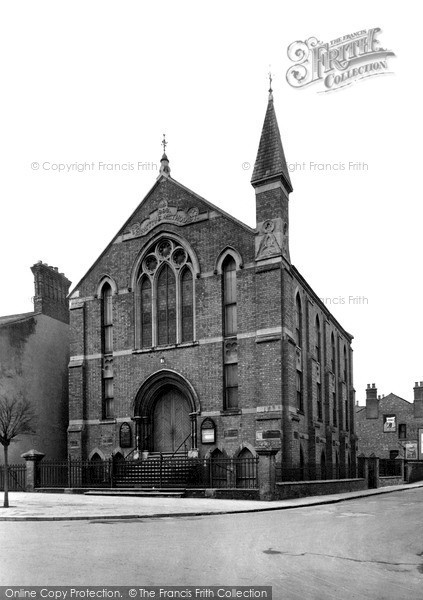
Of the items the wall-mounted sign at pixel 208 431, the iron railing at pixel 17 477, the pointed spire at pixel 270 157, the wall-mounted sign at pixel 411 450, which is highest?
the pointed spire at pixel 270 157

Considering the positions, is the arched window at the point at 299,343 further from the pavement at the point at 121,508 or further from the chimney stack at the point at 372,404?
the chimney stack at the point at 372,404

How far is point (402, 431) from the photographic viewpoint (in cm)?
6172

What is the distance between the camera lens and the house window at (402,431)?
61.5m

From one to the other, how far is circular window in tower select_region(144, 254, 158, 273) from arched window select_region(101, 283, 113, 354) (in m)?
2.13

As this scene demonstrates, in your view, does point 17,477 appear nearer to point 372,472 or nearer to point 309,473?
point 309,473

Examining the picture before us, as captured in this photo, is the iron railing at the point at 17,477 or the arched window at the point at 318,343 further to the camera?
the arched window at the point at 318,343

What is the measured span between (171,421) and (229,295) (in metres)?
5.92

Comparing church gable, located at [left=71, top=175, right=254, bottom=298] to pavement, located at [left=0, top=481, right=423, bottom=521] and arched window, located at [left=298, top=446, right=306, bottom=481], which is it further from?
pavement, located at [left=0, top=481, right=423, bottom=521]

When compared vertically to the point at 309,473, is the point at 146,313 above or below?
above

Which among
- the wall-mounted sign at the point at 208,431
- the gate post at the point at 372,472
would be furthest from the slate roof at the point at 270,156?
the gate post at the point at 372,472

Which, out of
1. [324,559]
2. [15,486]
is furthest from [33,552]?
[15,486]

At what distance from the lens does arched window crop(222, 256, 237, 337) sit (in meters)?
28.3

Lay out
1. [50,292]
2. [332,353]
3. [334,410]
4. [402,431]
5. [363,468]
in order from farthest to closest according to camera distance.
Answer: [402,431] < [332,353] < [334,410] < [363,468] < [50,292]

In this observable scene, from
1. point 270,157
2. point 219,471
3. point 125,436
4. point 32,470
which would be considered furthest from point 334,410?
point 32,470
